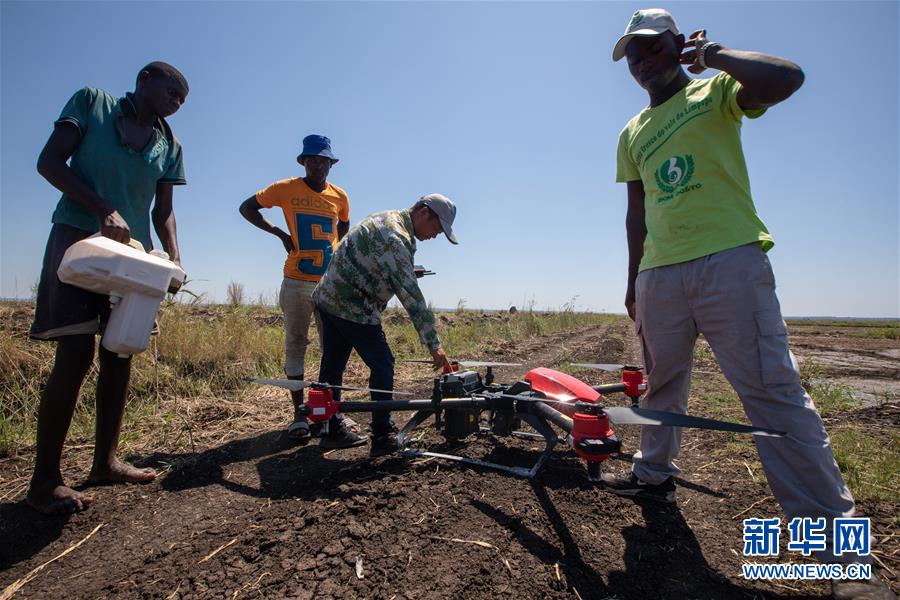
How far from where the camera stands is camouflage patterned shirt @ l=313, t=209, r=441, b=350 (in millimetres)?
2982

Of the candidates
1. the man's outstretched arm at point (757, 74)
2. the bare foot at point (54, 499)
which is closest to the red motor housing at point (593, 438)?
the man's outstretched arm at point (757, 74)

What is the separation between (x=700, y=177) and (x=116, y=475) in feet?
11.5

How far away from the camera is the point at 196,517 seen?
2.24 meters

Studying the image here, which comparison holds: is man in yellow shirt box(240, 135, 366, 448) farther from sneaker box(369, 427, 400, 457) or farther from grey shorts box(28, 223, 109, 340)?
grey shorts box(28, 223, 109, 340)

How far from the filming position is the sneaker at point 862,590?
1.51m

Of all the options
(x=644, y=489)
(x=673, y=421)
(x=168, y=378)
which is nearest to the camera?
(x=673, y=421)

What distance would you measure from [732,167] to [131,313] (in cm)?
290

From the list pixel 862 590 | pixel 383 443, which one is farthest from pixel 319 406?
pixel 862 590

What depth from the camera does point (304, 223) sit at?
3742mm

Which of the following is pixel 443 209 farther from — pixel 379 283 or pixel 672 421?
A: pixel 672 421

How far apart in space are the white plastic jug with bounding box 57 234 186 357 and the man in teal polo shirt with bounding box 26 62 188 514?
19cm

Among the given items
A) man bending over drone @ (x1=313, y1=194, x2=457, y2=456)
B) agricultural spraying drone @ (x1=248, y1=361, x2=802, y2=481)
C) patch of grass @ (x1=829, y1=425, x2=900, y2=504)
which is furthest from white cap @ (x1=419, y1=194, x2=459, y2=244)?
patch of grass @ (x1=829, y1=425, x2=900, y2=504)

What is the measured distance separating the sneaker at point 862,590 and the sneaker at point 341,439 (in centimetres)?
267

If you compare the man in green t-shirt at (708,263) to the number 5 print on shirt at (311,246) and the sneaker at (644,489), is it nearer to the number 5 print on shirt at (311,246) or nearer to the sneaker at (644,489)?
the sneaker at (644,489)
